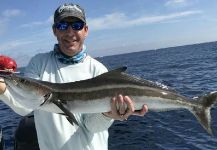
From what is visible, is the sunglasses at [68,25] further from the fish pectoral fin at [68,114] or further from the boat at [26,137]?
the boat at [26,137]

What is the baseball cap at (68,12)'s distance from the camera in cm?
579

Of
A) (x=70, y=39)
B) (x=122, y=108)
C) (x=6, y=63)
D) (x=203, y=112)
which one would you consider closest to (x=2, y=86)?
(x=70, y=39)

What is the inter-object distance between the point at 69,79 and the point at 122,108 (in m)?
1.09

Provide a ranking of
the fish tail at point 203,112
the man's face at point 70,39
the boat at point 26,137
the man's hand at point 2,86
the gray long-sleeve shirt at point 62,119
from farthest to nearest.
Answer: the boat at point 26,137 < the fish tail at point 203,112 < the man's face at point 70,39 < the gray long-sleeve shirt at point 62,119 < the man's hand at point 2,86

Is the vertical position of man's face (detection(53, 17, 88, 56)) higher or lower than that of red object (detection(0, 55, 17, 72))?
higher

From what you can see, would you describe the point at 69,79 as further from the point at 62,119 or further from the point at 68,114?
the point at 68,114

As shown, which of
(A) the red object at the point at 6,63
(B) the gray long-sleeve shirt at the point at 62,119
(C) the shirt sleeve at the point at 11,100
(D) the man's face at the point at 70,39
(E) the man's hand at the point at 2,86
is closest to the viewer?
(E) the man's hand at the point at 2,86

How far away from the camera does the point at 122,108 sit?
534 cm

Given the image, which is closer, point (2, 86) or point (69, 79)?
point (2, 86)

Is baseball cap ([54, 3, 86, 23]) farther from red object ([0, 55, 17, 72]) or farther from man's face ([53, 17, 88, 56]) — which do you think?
red object ([0, 55, 17, 72])

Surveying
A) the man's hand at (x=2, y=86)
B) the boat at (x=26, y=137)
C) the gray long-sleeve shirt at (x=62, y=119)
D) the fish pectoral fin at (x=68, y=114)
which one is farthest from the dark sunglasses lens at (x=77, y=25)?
the boat at (x=26, y=137)

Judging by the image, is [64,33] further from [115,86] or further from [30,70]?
[115,86]

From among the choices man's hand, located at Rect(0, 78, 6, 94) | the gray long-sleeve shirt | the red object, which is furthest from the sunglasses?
the red object

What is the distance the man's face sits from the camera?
5.70 meters
